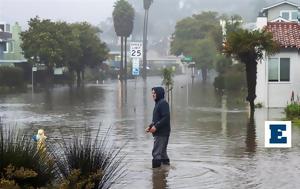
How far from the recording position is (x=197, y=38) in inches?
4419

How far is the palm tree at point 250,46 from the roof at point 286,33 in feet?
10.6

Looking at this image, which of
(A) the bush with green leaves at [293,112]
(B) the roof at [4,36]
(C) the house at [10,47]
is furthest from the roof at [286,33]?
(B) the roof at [4,36]

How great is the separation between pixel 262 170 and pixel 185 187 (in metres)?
2.32

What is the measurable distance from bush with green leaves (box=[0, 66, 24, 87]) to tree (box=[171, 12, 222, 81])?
3636 cm

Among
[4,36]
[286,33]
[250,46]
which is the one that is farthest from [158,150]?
[4,36]

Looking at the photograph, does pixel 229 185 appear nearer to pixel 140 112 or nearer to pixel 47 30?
pixel 140 112

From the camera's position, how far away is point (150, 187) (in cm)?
1147

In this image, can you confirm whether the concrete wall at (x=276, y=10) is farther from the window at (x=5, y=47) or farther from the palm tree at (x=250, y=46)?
the window at (x=5, y=47)

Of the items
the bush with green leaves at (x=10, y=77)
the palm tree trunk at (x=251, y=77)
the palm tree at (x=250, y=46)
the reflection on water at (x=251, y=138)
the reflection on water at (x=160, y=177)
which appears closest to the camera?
the reflection on water at (x=160, y=177)

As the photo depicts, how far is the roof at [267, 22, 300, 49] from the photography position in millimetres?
33625

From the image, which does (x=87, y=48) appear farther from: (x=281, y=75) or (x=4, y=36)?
(x=281, y=75)

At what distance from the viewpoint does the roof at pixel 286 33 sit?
33.6 m

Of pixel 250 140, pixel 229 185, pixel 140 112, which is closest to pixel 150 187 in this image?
pixel 229 185

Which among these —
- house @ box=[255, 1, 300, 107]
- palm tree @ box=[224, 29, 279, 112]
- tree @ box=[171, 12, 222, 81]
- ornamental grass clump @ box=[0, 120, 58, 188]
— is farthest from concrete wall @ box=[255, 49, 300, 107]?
tree @ box=[171, 12, 222, 81]
